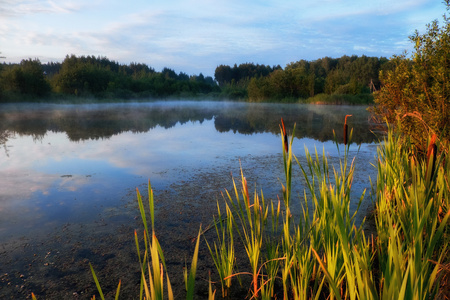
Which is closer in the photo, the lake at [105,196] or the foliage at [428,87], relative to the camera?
the lake at [105,196]

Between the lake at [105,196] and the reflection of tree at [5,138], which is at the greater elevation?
the reflection of tree at [5,138]

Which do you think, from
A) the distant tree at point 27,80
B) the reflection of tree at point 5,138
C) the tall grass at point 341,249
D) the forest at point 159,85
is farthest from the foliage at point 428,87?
the distant tree at point 27,80

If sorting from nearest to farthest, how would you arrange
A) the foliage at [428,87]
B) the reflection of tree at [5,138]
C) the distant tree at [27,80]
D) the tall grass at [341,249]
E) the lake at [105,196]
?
the tall grass at [341,249] → the lake at [105,196] → the foliage at [428,87] → the reflection of tree at [5,138] → the distant tree at [27,80]

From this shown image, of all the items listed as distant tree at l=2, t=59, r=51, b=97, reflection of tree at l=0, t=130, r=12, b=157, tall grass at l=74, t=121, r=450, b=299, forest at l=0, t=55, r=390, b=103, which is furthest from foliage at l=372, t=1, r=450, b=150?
distant tree at l=2, t=59, r=51, b=97

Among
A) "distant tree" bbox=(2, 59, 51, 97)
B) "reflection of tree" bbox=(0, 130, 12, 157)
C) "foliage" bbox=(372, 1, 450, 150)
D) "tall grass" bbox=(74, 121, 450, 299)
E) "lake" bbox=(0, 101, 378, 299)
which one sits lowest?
"lake" bbox=(0, 101, 378, 299)

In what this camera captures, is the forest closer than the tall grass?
No

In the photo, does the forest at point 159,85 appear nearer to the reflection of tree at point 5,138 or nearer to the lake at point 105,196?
the lake at point 105,196

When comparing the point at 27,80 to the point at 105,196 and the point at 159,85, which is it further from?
the point at 105,196

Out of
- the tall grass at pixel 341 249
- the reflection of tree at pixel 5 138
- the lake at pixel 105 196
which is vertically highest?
the tall grass at pixel 341 249

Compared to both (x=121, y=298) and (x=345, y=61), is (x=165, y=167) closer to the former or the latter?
(x=121, y=298)

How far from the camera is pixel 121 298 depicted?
7.59 feet

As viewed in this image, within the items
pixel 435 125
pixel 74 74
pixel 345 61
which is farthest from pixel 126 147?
pixel 345 61

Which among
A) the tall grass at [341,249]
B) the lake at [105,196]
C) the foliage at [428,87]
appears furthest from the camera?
the foliage at [428,87]

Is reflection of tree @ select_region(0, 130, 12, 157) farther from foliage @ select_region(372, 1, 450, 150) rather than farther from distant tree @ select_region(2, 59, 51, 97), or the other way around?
distant tree @ select_region(2, 59, 51, 97)
